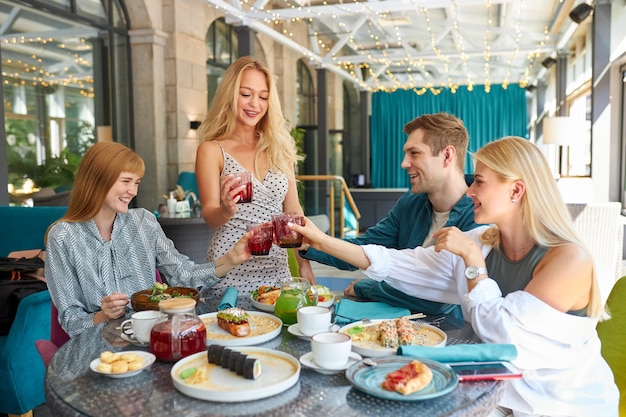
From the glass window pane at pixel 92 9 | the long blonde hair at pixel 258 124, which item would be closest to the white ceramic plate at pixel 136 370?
the long blonde hair at pixel 258 124

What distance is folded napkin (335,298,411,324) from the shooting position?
66.6 inches

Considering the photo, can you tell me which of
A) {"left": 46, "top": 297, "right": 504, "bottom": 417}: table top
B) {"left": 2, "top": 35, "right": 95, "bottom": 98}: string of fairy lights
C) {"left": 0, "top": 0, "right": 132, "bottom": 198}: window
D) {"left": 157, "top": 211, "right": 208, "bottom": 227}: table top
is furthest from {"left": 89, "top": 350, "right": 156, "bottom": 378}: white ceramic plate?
{"left": 2, "top": 35, "right": 95, "bottom": 98}: string of fairy lights

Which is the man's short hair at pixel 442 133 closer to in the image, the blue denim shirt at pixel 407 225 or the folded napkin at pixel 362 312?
the blue denim shirt at pixel 407 225

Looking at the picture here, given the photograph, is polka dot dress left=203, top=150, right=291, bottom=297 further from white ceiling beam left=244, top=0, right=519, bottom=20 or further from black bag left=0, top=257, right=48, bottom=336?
white ceiling beam left=244, top=0, right=519, bottom=20

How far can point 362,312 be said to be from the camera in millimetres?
1738

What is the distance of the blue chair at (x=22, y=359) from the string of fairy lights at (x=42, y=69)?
4175 mm

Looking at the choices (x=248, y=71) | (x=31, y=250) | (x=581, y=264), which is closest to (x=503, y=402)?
(x=581, y=264)

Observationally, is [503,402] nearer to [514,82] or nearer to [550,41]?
[550,41]

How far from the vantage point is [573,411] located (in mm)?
1498

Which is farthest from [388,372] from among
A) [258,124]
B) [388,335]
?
[258,124]

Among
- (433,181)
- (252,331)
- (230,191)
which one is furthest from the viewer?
(433,181)

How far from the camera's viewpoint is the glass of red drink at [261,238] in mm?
1960

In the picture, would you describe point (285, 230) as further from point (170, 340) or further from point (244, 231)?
point (170, 340)

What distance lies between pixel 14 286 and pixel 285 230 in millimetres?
1579
